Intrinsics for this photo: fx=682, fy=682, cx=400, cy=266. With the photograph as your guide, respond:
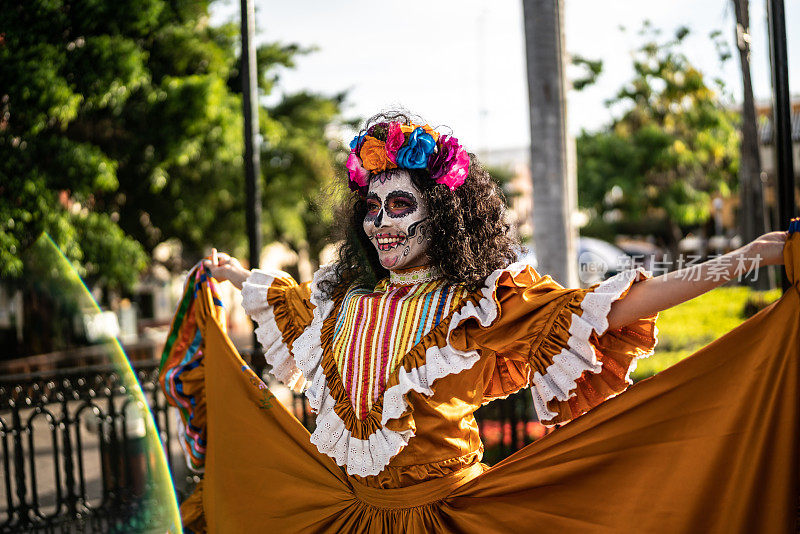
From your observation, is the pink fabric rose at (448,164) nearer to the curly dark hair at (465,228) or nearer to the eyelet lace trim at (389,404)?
the curly dark hair at (465,228)

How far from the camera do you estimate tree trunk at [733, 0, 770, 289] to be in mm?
7973

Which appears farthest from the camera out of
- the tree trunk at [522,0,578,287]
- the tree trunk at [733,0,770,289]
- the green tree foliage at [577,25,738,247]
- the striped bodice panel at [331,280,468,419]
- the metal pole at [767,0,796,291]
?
the green tree foliage at [577,25,738,247]

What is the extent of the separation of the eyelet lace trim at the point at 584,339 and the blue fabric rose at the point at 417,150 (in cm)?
73

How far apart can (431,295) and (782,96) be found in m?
1.71

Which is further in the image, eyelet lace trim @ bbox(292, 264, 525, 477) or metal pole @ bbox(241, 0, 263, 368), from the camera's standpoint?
metal pole @ bbox(241, 0, 263, 368)

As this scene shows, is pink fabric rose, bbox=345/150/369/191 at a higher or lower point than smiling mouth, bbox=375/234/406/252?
higher

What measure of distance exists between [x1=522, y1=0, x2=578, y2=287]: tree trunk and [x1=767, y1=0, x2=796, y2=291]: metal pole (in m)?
2.46

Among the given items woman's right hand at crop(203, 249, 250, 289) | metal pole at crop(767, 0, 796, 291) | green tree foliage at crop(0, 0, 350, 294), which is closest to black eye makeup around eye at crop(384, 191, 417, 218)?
green tree foliage at crop(0, 0, 350, 294)

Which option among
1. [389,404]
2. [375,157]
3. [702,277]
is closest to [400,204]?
[375,157]

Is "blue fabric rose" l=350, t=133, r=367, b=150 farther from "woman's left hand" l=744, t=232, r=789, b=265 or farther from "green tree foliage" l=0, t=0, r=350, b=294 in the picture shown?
"woman's left hand" l=744, t=232, r=789, b=265

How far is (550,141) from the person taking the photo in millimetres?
5238

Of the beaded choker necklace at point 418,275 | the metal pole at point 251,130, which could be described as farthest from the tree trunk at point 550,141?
the beaded choker necklace at point 418,275

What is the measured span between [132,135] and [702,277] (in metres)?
8.57

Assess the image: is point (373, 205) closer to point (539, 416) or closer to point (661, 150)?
point (539, 416)
